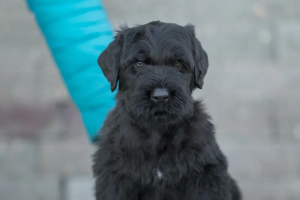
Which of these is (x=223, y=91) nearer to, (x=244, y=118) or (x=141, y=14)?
(x=244, y=118)

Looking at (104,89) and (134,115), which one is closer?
(134,115)

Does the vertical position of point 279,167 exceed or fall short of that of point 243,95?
it falls short

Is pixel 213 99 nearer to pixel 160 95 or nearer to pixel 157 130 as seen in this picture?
pixel 157 130

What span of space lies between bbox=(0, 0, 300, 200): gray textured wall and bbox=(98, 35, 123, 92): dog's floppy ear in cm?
207

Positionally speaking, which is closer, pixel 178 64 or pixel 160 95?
pixel 160 95

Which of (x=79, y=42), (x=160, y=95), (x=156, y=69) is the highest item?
(x=79, y=42)

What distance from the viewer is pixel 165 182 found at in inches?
121

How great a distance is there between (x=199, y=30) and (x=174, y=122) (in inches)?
90.2

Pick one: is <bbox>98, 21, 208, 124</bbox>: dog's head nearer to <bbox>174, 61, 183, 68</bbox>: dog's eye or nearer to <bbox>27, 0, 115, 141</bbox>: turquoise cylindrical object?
<bbox>174, 61, 183, 68</bbox>: dog's eye

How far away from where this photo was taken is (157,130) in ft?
10.3

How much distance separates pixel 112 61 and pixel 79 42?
1.81ft

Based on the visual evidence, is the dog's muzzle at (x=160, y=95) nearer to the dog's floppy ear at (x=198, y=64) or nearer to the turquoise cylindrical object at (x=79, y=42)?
the dog's floppy ear at (x=198, y=64)

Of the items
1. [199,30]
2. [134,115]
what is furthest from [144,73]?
[199,30]

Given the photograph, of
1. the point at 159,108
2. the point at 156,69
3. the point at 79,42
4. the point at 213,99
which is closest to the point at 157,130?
the point at 159,108
